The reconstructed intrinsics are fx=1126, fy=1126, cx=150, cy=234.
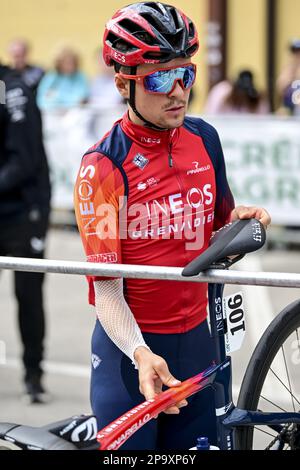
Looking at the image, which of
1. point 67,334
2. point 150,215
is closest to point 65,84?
point 67,334

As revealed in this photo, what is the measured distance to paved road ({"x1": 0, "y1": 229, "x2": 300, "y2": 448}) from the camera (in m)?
5.92

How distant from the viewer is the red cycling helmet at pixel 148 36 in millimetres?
3219

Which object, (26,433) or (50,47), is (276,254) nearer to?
(50,47)

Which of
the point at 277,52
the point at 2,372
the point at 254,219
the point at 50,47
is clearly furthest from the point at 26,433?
the point at 50,47

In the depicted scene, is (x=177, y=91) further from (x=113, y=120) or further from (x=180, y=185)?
(x=113, y=120)

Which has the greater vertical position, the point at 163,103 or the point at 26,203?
the point at 163,103

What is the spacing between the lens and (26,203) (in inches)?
243

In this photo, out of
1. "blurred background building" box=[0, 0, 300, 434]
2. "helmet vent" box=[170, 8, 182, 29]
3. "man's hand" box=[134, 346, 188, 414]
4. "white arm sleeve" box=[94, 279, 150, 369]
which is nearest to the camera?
"man's hand" box=[134, 346, 188, 414]

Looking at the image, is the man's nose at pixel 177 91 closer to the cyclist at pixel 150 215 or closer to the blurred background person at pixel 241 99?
the cyclist at pixel 150 215

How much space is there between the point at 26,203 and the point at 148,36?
10.0ft

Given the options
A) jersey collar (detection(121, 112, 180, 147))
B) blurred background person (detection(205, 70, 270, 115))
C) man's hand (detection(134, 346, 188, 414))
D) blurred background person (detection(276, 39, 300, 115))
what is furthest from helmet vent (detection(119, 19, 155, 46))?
blurred background person (detection(205, 70, 270, 115))

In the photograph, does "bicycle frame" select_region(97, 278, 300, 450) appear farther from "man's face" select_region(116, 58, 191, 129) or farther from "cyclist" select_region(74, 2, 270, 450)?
"man's face" select_region(116, 58, 191, 129)

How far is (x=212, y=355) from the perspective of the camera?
137 inches
